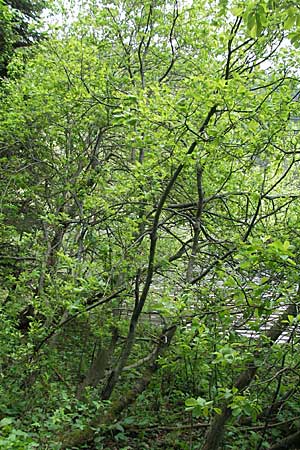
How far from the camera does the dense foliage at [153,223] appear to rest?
3596 millimetres

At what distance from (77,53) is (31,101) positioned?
868 millimetres

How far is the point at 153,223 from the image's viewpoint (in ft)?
14.0

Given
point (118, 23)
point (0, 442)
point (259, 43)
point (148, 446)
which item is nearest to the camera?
point (0, 442)

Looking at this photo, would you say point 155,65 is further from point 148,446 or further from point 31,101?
point 148,446

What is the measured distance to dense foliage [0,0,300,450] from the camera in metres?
3.60

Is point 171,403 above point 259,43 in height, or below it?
below

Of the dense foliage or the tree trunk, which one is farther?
the tree trunk

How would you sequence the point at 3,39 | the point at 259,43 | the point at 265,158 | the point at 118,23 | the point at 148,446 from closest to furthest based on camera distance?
the point at 259,43 < the point at 265,158 < the point at 148,446 < the point at 118,23 < the point at 3,39

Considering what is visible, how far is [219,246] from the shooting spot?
5.12 meters

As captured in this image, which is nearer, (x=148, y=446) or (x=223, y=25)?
(x=223, y=25)

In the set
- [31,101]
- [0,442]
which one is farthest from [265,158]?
[0,442]

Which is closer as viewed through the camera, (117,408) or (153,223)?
(153,223)

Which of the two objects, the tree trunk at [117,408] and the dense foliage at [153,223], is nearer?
the dense foliage at [153,223]

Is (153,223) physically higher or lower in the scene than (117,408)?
higher
